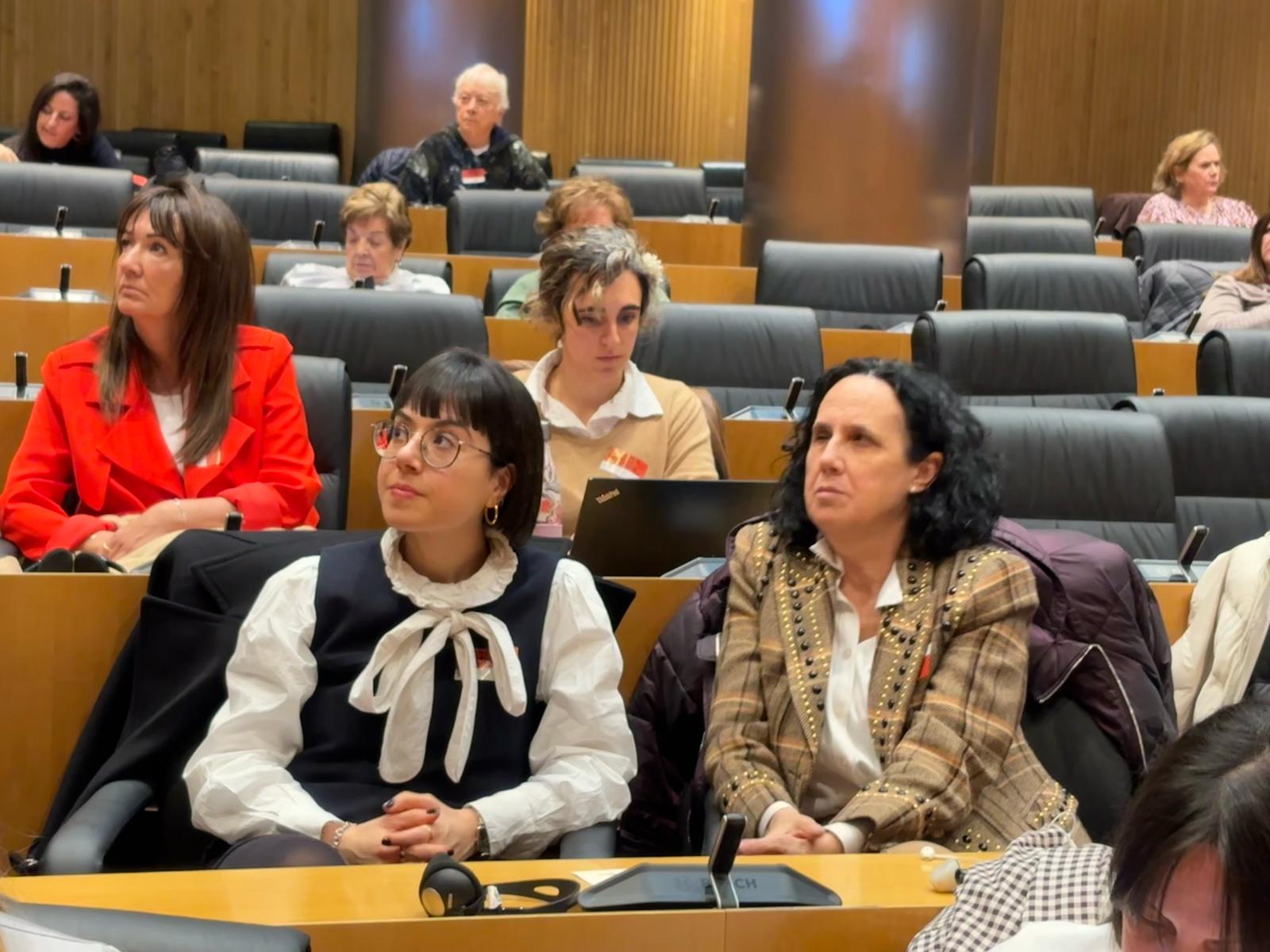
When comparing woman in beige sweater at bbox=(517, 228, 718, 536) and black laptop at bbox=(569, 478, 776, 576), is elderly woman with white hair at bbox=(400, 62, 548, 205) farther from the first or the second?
black laptop at bbox=(569, 478, 776, 576)

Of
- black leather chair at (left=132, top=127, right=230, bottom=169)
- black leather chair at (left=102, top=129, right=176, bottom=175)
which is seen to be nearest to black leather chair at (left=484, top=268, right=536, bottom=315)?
black leather chair at (left=102, top=129, right=176, bottom=175)

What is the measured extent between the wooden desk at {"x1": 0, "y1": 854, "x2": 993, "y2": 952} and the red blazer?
1463 millimetres

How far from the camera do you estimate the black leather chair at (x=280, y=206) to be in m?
6.69

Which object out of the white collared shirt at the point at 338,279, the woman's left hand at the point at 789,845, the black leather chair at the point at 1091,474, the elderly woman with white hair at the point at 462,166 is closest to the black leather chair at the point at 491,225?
the elderly woman with white hair at the point at 462,166

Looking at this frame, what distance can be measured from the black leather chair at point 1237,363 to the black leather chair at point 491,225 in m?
2.77

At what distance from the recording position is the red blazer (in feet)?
10.1

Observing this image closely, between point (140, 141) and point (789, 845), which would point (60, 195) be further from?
point (140, 141)

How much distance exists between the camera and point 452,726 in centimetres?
227

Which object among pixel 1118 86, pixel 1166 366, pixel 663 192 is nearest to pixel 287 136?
pixel 663 192

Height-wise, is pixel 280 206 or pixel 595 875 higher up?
pixel 280 206

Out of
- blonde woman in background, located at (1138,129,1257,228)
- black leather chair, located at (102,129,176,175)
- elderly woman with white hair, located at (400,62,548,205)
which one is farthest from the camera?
black leather chair, located at (102,129,176,175)

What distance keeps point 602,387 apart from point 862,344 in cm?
177

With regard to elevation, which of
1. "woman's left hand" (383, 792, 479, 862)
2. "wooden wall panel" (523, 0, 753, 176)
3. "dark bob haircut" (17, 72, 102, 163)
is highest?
"wooden wall panel" (523, 0, 753, 176)

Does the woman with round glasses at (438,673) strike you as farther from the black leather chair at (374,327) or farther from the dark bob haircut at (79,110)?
the dark bob haircut at (79,110)
